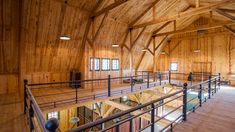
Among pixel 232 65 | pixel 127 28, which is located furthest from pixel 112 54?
pixel 232 65

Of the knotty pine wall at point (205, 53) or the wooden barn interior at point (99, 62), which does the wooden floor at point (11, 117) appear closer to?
the wooden barn interior at point (99, 62)

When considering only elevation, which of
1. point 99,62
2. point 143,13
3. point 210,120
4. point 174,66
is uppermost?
point 143,13

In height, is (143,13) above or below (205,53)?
above

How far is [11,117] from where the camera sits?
3684 millimetres

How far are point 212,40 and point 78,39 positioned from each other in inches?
434

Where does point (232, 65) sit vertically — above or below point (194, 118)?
above

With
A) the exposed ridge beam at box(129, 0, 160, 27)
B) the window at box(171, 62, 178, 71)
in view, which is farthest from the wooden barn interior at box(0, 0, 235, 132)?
the window at box(171, 62, 178, 71)

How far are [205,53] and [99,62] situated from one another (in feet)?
31.1

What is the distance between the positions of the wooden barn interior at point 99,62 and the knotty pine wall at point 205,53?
7 cm

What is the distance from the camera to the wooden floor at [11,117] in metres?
3.07

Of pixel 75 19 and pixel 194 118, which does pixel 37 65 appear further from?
pixel 194 118

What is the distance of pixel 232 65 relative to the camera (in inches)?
420

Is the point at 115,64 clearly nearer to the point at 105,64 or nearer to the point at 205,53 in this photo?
the point at 105,64

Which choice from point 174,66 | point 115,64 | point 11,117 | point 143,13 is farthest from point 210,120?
point 174,66
